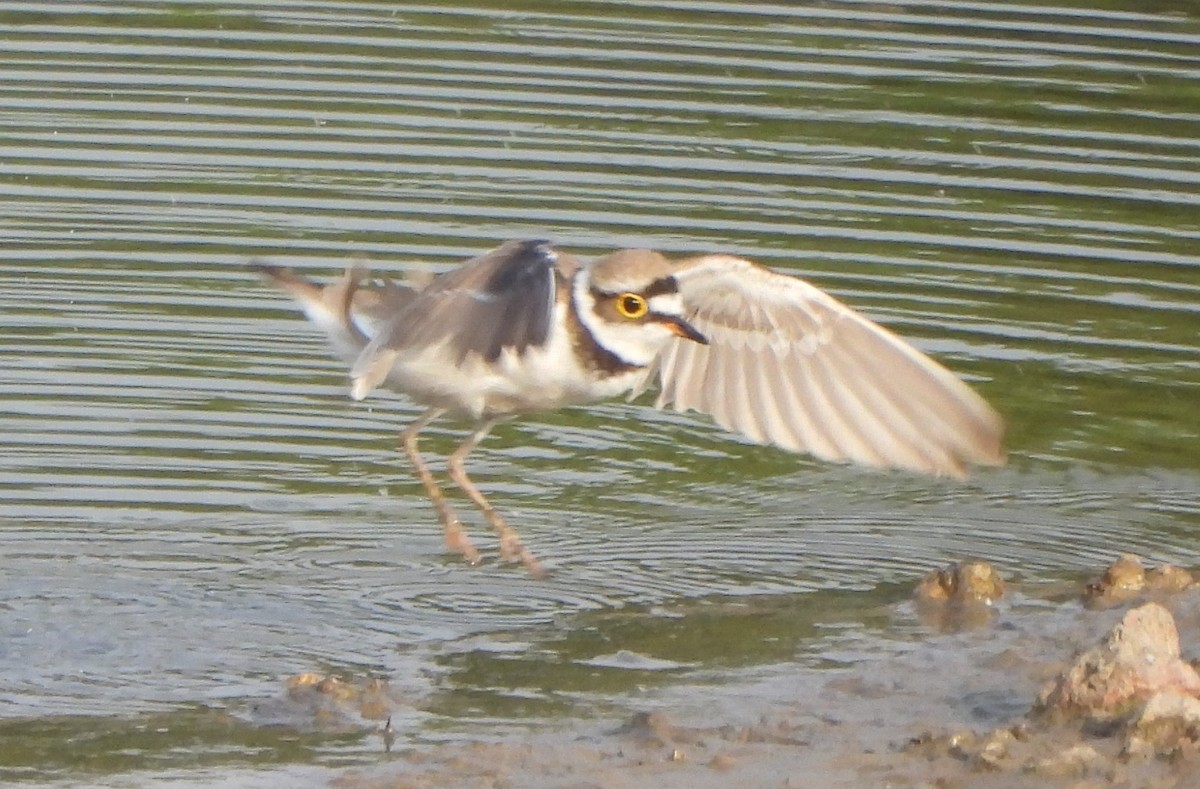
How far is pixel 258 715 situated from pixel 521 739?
2.63ft

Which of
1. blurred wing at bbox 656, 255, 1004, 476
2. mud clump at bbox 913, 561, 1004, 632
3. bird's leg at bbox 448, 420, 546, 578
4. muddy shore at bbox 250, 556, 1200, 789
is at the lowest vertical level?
muddy shore at bbox 250, 556, 1200, 789

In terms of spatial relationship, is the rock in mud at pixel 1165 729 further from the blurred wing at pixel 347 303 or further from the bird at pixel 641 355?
the blurred wing at pixel 347 303

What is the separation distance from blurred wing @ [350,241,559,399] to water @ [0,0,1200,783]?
97 cm

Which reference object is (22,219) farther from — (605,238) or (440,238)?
(605,238)

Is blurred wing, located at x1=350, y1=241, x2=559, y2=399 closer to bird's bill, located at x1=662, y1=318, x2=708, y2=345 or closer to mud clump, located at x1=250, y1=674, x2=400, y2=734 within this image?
bird's bill, located at x1=662, y1=318, x2=708, y2=345

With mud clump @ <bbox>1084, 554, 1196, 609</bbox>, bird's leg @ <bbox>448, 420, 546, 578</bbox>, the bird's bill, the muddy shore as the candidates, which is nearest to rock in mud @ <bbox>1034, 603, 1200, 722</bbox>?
the muddy shore

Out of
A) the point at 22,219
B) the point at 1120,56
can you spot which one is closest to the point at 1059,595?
the point at 22,219

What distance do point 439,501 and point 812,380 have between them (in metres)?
1.44

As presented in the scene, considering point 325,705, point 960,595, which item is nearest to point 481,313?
point 325,705

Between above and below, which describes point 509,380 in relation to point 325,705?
above

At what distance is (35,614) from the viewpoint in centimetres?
846

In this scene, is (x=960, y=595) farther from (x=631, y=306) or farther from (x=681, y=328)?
(x=631, y=306)

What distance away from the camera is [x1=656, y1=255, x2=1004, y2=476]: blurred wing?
8.88m

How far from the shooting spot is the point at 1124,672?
7004 mm
